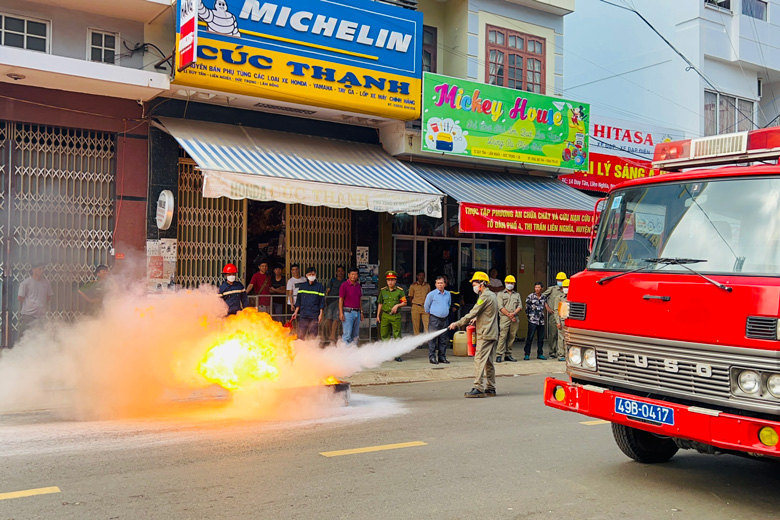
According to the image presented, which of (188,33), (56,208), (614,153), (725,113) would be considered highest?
(725,113)

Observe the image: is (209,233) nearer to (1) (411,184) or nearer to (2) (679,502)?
(1) (411,184)

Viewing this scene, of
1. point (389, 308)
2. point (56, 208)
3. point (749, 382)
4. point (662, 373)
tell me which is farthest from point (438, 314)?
point (749, 382)

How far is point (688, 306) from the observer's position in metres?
5.09

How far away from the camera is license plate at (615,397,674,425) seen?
518 cm

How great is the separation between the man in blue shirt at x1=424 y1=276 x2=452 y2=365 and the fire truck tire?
7.57 metres

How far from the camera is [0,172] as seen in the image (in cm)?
1162

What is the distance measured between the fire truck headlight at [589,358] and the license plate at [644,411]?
0.41 m

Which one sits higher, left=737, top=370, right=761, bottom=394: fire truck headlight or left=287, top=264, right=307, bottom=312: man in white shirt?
left=287, top=264, right=307, bottom=312: man in white shirt

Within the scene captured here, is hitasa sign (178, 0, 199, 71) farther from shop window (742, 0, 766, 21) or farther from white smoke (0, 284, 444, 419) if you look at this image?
shop window (742, 0, 766, 21)

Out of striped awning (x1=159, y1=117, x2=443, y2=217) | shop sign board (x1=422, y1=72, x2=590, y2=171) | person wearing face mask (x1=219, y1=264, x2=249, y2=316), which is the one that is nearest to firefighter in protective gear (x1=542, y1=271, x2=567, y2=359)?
shop sign board (x1=422, y1=72, x2=590, y2=171)

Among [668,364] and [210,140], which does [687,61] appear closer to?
[210,140]

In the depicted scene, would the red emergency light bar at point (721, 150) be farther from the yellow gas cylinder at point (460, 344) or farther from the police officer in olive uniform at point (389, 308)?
the yellow gas cylinder at point (460, 344)

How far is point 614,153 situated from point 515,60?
13.1 ft

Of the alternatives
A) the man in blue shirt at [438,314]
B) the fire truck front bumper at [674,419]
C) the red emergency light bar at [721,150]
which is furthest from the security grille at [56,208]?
Answer: the red emergency light bar at [721,150]
